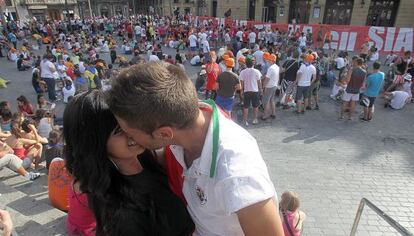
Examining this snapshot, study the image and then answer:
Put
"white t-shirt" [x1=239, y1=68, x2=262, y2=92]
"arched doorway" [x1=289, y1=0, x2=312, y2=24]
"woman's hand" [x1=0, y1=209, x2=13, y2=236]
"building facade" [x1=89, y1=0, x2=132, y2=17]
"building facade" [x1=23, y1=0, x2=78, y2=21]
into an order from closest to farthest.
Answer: "woman's hand" [x1=0, y1=209, x2=13, y2=236] < "white t-shirt" [x1=239, y1=68, x2=262, y2=92] < "arched doorway" [x1=289, y1=0, x2=312, y2=24] < "building facade" [x1=23, y1=0, x2=78, y2=21] < "building facade" [x1=89, y1=0, x2=132, y2=17]

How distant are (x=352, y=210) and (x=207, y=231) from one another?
399 cm

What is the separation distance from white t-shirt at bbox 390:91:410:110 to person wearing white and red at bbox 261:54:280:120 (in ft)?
13.4

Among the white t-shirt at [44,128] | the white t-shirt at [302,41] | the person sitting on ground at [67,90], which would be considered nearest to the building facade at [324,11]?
the white t-shirt at [302,41]

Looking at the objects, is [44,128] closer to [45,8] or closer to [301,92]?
[301,92]

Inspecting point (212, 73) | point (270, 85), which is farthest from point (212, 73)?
point (270, 85)

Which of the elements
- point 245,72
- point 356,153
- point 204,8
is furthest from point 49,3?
point 356,153

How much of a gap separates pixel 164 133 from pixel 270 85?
276 inches

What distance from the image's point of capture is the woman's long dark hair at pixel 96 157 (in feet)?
4.48

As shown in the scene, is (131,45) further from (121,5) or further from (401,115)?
(121,5)

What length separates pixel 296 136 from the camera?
726 cm

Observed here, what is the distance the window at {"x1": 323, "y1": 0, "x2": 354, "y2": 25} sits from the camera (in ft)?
84.9

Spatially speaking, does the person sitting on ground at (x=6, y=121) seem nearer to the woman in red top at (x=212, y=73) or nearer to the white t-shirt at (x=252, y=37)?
the woman in red top at (x=212, y=73)

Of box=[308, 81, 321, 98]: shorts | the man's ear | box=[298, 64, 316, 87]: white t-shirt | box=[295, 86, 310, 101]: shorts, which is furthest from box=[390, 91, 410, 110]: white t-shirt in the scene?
the man's ear

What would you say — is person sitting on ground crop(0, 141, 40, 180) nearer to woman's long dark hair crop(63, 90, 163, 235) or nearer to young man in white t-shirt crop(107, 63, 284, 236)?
woman's long dark hair crop(63, 90, 163, 235)
